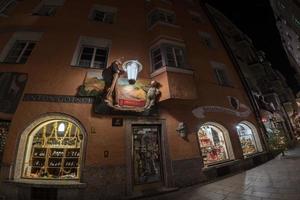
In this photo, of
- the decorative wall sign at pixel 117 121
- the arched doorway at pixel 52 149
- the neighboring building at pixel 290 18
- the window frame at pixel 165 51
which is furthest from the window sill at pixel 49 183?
the neighboring building at pixel 290 18

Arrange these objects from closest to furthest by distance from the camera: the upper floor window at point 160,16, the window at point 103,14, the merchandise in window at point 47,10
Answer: the merchandise in window at point 47,10 < the window at point 103,14 < the upper floor window at point 160,16

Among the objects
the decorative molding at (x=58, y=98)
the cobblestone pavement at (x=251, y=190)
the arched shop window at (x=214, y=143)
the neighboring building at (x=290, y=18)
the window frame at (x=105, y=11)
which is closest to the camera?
the cobblestone pavement at (x=251, y=190)

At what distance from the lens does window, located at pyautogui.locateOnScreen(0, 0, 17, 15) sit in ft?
28.8

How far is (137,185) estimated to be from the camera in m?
6.07

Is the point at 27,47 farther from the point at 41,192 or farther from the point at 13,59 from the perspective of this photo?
the point at 41,192

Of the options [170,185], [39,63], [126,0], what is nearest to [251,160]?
[170,185]

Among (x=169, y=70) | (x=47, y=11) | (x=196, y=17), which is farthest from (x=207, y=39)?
(x=47, y=11)

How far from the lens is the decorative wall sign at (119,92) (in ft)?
20.9

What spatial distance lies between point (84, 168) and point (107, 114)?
222 centimetres

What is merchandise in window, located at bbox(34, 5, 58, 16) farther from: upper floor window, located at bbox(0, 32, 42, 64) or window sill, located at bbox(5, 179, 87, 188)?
window sill, located at bbox(5, 179, 87, 188)

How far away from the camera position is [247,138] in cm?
1027

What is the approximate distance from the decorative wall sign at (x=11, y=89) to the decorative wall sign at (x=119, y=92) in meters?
2.42

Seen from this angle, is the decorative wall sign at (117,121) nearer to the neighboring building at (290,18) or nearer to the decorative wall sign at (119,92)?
the decorative wall sign at (119,92)

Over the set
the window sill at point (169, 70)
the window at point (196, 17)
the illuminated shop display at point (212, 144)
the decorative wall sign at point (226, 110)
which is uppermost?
the window at point (196, 17)
